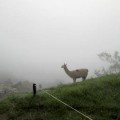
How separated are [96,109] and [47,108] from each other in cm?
249

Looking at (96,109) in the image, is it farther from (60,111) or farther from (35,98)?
(35,98)

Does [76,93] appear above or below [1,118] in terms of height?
above

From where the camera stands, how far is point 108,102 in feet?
48.6

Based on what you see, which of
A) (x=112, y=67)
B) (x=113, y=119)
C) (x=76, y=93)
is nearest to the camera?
(x=113, y=119)

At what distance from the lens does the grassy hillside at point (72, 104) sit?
544 inches

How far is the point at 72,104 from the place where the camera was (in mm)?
14969

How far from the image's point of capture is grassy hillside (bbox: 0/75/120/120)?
13820mm

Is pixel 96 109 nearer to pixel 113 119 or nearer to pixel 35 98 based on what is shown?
pixel 113 119

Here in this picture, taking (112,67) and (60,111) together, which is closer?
(60,111)

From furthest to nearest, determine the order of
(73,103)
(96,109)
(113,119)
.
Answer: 1. (73,103)
2. (96,109)
3. (113,119)

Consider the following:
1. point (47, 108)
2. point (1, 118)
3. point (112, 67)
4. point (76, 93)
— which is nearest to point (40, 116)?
point (47, 108)

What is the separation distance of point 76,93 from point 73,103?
126 centimetres

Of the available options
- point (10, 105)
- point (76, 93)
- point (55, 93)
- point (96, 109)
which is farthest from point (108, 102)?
point (10, 105)

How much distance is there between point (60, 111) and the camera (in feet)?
47.1
